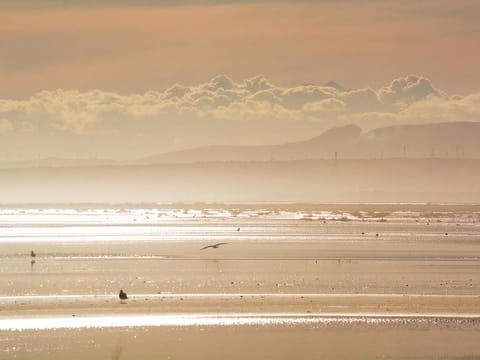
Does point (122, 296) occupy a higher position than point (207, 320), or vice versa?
point (122, 296)

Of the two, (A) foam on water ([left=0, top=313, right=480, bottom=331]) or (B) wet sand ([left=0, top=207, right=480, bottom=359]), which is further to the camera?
(A) foam on water ([left=0, top=313, right=480, bottom=331])

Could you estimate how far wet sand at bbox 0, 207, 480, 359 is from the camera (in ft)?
117

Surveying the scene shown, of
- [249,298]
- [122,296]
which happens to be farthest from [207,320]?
[249,298]

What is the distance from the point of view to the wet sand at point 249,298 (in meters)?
35.5

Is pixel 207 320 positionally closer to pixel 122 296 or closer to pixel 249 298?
pixel 122 296

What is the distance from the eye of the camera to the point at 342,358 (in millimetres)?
33844

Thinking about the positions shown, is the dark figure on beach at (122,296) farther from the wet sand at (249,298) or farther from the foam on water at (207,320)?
the foam on water at (207,320)

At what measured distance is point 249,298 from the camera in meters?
46.1

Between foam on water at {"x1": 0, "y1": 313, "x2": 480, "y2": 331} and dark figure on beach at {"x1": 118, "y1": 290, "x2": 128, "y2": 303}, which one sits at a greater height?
dark figure on beach at {"x1": 118, "y1": 290, "x2": 128, "y2": 303}

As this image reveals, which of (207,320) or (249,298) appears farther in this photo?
(249,298)

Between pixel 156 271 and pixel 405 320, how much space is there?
2200cm

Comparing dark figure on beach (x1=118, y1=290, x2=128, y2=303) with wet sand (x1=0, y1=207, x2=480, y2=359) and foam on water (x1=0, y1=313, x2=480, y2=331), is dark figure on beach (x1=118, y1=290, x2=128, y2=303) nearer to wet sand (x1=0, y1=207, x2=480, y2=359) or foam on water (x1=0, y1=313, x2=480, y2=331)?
wet sand (x1=0, y1=207, x2=480, y2=359)

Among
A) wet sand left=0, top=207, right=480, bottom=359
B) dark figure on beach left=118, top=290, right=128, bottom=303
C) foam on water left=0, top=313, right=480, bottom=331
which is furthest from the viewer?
dark figure on beach left=118, top=290, right=128, bottom=303

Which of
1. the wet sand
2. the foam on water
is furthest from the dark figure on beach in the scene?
the foam on water
